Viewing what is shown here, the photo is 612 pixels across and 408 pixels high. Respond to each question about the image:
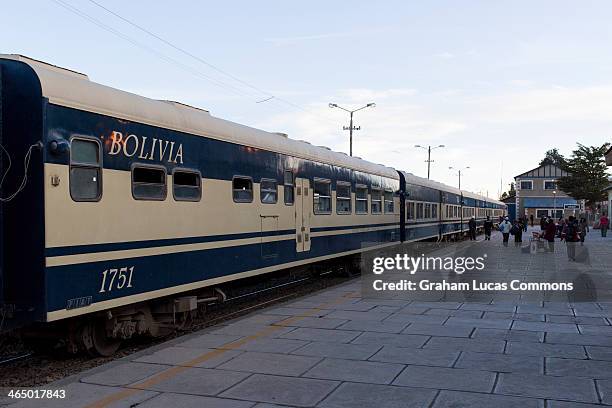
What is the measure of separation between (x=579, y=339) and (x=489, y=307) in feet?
9.42

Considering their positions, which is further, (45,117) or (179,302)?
(179,302)

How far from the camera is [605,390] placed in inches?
236

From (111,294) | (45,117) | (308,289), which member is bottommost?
(308,289)

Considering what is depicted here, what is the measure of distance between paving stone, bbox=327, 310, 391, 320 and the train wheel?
3.73 meters

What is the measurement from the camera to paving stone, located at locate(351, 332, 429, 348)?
816 centimetres

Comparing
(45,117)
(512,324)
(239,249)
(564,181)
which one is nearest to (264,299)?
(239,249)

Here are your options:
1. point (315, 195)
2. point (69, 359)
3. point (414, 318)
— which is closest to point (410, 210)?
point (315, 195)

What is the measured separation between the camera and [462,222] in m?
39.2

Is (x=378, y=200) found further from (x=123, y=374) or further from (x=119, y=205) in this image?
(x=123, y=374)

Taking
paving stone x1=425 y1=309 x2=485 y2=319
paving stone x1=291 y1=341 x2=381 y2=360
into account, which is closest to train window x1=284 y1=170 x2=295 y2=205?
paving stone x1=425 y1=309 x2=485 y2=319

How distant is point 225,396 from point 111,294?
2.18 metres

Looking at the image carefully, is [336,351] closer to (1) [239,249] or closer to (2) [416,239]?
(1) [239,249]

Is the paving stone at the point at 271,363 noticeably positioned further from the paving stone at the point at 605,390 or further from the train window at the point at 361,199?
the train window at the point at 361,199

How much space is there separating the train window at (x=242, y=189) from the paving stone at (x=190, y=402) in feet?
15.5
